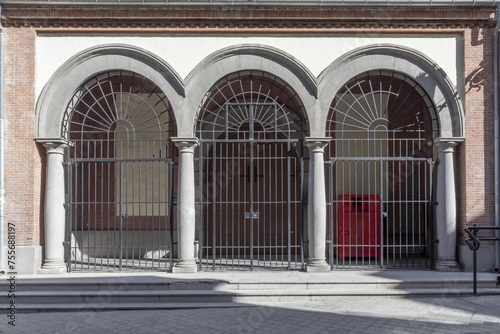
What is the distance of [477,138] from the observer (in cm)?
988

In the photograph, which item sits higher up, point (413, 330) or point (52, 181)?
point (52, 181)

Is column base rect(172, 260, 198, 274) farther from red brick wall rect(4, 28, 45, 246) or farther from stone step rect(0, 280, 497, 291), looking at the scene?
red brick wall rect(4, 28, 45, 246)

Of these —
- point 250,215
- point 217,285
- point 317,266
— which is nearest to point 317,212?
point 317,266

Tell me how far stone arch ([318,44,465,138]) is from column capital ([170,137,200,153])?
2.58m

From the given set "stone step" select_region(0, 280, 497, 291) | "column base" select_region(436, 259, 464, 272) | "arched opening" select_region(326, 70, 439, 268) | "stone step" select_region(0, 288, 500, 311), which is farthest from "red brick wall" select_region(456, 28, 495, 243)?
"stone step" select_region(0, 288, 500, 311)

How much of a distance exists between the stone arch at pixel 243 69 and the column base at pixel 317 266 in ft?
10.2

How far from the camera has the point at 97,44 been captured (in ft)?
32.6

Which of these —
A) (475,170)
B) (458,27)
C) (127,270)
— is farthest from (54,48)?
(475,170)

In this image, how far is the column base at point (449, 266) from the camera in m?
9.69

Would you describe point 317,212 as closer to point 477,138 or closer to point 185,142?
point 185,142

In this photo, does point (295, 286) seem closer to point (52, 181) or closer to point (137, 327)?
point (137, 327)

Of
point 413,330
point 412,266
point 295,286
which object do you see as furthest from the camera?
point 412,266

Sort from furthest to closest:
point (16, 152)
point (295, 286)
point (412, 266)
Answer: point (412, 266) < point (16, 152) < point (295, 286)

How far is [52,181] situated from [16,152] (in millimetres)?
903
